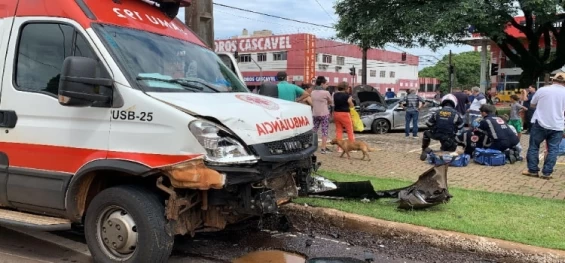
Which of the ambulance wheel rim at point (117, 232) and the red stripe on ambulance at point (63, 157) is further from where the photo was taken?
the ambulance wheel rim at point (117, 232)

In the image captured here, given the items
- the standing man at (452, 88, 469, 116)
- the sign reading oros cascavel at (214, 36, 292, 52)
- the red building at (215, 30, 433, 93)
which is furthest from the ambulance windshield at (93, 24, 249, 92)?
the sign reading oros cascavel at (214, 36, 292, 52)

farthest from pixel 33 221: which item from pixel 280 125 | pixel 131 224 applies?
pixel 280 125

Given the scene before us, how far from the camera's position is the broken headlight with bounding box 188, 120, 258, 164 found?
3576mm

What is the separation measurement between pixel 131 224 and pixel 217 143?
0.99 m

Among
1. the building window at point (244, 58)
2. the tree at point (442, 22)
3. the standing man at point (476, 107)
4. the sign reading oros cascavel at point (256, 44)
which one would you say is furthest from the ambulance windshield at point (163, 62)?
the building window at point (244, 58)

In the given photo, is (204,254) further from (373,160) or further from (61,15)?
→ (373,160)

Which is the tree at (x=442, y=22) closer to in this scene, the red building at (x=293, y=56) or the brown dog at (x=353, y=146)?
the brown dog at (x=353, y=146)

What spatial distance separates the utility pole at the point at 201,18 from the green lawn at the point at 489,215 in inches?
114

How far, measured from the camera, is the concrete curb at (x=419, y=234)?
4355 mm

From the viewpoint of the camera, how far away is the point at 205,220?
4164mm

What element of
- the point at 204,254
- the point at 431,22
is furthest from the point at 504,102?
the point at 204,254

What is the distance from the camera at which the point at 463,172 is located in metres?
8.48

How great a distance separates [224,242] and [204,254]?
0.39 metres

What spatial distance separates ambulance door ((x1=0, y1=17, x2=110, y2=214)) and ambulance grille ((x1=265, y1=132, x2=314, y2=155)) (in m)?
1.31
